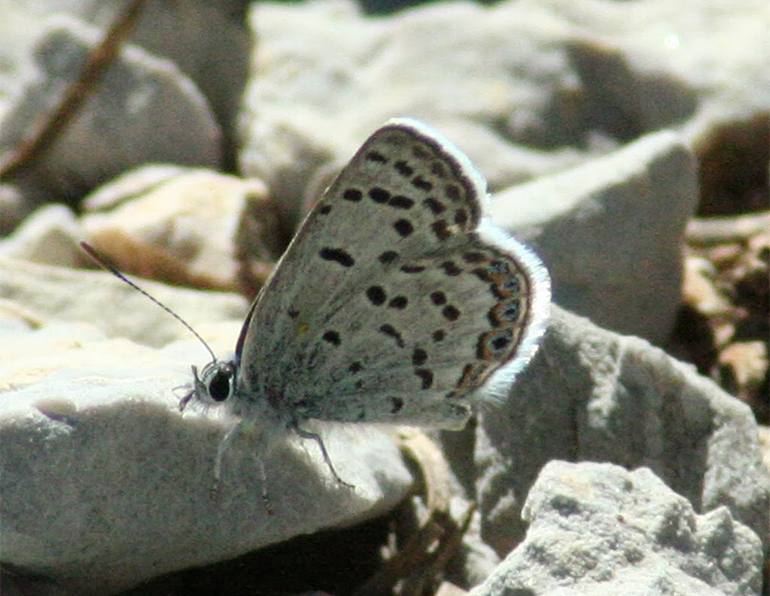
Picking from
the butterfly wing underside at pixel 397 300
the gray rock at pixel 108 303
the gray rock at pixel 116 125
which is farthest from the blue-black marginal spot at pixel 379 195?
the gray rock at pixel 116 125

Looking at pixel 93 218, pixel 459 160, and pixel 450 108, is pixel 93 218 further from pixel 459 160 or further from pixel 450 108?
pixel 459 160

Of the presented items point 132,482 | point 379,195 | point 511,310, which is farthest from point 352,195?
point 132,482

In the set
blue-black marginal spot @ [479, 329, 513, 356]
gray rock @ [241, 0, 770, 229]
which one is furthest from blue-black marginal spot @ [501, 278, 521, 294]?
gray rock @ [241, 0, 770, 229]

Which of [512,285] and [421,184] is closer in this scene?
[421,184]

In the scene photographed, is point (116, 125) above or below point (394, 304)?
below

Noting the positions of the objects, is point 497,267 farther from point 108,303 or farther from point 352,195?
point 108,303

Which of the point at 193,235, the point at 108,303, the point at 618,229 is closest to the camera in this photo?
the point at 618,229

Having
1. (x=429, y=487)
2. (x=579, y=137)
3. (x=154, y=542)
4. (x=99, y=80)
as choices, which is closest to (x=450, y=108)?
(x=579, y=137)

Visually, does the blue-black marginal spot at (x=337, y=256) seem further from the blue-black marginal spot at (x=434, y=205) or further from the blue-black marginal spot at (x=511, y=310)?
the blue-black marginal spot at (x=511, y=310)

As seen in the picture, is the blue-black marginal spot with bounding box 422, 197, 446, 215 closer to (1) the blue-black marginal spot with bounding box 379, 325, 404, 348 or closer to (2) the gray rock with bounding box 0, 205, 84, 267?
(1) the blue-black marginal spot with bounding box 379, 325, 404, 348
